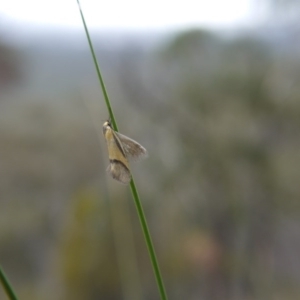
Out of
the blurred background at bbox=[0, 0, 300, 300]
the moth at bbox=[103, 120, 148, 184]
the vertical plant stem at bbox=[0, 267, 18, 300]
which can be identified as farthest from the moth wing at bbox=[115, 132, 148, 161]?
the blurred background at bbox=[0, 0, 300, 300]

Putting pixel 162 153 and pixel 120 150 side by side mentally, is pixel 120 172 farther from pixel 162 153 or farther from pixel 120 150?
pixel 162 153

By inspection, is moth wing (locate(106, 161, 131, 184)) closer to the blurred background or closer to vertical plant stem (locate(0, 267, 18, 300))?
vertical plant stem (locate(0, 267, 18, 300))

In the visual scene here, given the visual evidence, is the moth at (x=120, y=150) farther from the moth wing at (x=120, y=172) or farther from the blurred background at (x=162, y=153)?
the blurred background at (x=162, y=153)

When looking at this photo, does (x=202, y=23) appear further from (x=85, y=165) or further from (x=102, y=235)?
(x=102, y=235)

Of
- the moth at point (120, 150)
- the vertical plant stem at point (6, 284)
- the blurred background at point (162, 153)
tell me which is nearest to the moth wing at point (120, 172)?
the moth at point (120, 150)

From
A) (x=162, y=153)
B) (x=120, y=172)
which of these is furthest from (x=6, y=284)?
(x=162, y=153)
